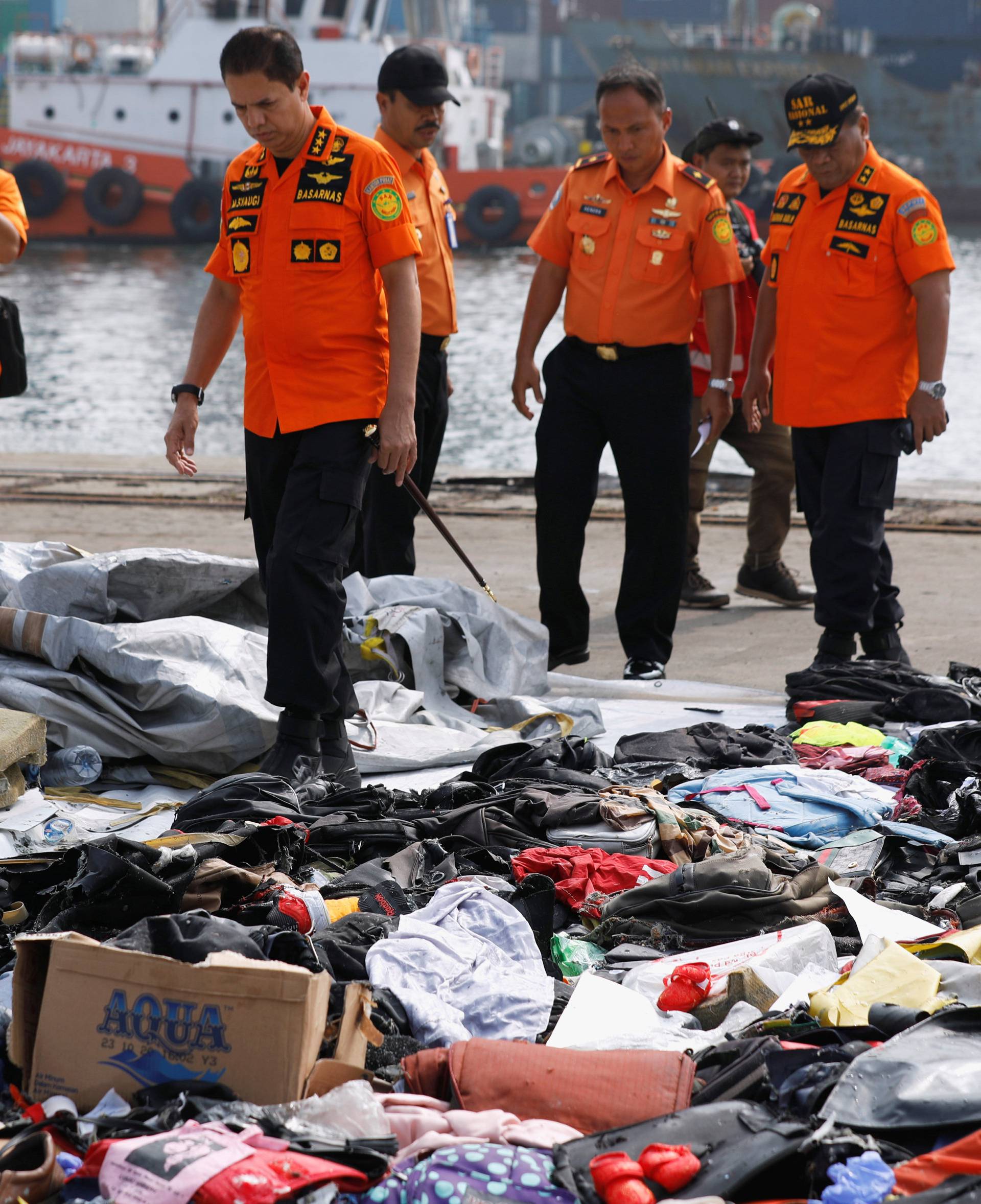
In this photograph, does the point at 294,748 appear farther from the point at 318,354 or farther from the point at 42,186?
the point at 42,186

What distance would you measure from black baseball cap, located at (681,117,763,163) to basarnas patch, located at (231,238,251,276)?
2.67 m

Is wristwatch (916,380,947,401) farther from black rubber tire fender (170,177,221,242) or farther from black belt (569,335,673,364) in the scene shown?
black rubber tire fender (170,177,221,242)

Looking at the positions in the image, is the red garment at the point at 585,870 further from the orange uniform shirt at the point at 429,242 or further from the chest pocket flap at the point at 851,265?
the orange uniform shirt at the point at 429,242

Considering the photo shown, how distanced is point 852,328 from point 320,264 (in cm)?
193

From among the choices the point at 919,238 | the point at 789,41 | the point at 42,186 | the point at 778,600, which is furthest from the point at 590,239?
the point at 789,41

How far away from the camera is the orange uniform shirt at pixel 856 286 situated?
15.7 ft

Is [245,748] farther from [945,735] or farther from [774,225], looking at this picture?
[774,225]

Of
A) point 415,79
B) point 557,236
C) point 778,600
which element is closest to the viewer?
point 557,236

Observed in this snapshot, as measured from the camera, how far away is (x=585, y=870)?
10.2 feet

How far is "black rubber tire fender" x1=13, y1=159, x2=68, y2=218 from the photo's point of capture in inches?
1319

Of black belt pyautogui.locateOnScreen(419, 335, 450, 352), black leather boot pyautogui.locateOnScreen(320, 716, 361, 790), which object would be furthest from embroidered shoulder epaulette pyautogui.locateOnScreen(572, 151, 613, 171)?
black leather boot pyautogui.locateOnScreen(320, 716, 361, 790)

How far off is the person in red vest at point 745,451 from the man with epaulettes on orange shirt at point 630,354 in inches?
33.2

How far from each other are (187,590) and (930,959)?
8.92 feet

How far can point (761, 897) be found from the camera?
2.92 metres
